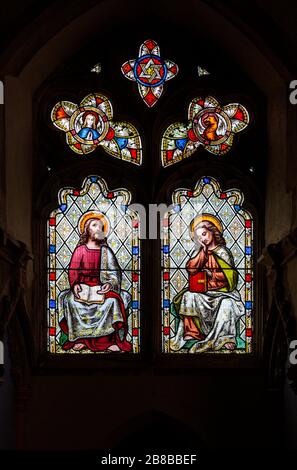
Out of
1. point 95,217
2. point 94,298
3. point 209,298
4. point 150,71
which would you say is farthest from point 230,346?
point 150,71

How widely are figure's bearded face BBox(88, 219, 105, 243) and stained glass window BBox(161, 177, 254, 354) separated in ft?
2.14

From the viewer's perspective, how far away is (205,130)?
38.8 ft

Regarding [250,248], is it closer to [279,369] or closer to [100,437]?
[279,369]

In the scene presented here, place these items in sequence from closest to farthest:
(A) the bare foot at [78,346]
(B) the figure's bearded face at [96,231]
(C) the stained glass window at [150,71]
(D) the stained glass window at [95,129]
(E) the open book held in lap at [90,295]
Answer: (A) the bare foot at [78,346] → (E) the open book held in lap at [90,295] → (B) the figure's bearded face at [96,231] → (D) the stained glass window at [95,129] → (C) the stained glass window at [150,71]

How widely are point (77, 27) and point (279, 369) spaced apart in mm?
3986

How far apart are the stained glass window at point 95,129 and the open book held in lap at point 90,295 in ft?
4.71

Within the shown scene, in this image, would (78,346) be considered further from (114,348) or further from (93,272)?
(93,272)

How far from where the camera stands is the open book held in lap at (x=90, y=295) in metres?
11.4

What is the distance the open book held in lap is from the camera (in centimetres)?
1136

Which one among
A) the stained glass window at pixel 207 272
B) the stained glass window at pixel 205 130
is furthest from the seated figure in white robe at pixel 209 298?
the stained glass window at pixel 205 130

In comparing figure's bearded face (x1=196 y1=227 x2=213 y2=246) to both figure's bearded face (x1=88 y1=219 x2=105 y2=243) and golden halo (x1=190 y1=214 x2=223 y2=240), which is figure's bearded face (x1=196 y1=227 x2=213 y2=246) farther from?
figure's bearded face (x1=88 y1=219 x2=105 y2=243)

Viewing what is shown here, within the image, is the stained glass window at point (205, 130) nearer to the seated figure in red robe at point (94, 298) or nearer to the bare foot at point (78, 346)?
the seated figure in red robe at point (94, 298)

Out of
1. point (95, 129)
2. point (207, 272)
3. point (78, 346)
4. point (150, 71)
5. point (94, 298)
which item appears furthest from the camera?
point (150, 71)

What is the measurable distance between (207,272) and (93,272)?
120 centimetres
